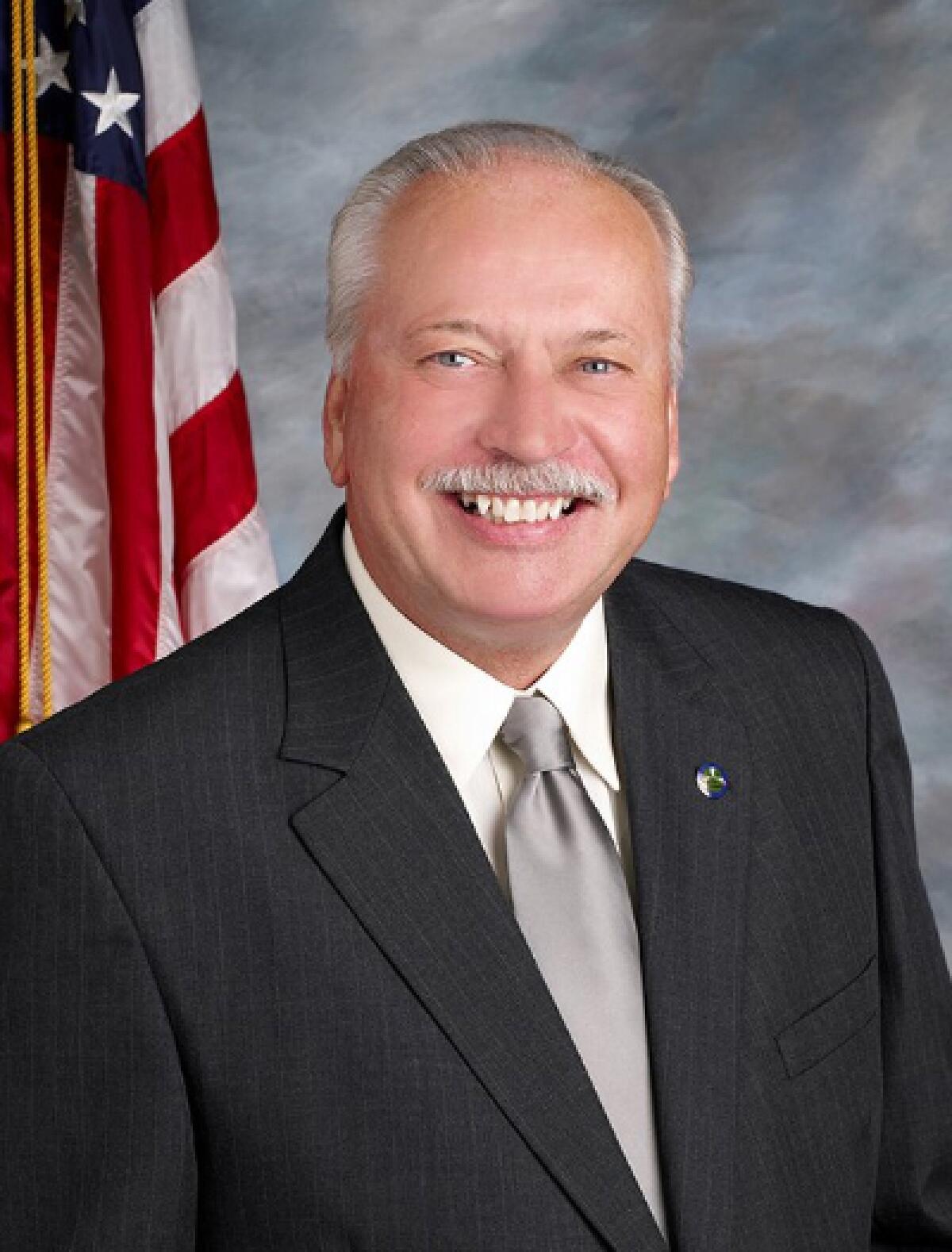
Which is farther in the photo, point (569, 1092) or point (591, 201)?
point (591, 201)

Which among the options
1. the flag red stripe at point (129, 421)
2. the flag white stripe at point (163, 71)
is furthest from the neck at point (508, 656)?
the flag white stripe at point (163, 71)

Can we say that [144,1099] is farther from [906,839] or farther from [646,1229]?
[906,839]

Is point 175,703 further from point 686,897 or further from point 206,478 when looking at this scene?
point 206,478

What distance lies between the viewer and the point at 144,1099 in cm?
189

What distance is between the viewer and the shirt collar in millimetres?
2143

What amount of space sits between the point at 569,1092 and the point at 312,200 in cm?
309

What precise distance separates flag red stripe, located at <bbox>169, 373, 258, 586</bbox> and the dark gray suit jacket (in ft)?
5.47

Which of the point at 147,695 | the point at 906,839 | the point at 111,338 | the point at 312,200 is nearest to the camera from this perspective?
the point at 147,695

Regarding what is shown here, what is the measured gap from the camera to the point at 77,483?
3816 millimetres

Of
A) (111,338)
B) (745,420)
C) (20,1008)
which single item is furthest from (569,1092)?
(745,420)

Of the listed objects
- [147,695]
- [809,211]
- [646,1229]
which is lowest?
[646,1229]

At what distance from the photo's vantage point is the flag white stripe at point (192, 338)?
386 cm

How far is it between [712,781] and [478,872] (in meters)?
0.38

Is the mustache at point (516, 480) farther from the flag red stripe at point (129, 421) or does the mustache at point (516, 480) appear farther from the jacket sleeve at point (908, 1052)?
the flag red stripe at point (129, 421)
